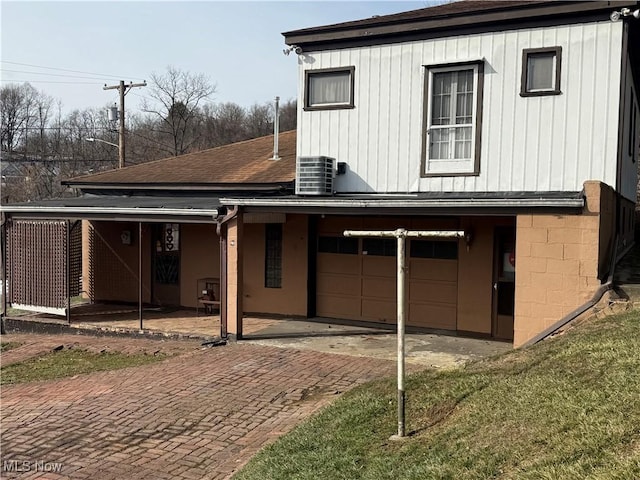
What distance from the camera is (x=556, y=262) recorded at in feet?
28.8

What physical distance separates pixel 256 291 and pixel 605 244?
24.8 feet

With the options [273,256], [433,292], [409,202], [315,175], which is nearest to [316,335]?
[433,292]

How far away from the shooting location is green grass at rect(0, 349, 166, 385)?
393 inches

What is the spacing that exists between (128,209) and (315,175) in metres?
3.96

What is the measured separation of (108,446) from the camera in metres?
6.34

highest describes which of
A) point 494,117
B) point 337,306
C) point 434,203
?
point 494,117

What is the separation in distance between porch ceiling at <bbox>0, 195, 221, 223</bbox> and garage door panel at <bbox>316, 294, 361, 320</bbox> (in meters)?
3.26

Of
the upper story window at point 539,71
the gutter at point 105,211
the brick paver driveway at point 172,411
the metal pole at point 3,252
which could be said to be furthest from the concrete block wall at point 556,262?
the metal pole at point 3,252

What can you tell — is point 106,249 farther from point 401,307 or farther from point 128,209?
point 401,307

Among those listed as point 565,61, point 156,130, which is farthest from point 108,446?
point 156,130

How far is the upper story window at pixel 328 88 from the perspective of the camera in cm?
1174

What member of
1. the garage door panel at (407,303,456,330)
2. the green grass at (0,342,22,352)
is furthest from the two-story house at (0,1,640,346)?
the green grass at (0,342,22,352)

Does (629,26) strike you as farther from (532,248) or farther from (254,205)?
(254,205)

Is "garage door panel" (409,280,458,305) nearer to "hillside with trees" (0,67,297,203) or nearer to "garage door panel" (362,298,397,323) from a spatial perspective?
"garage door panel" (362,298,397,323)
